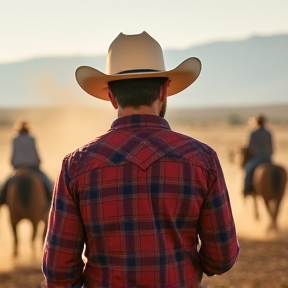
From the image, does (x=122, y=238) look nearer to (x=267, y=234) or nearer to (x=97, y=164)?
(x=97, y=164)

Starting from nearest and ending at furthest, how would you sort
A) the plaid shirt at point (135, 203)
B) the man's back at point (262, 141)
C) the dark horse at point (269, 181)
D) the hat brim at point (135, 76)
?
the plaid shirt at point (135, 203) < the hat brim at point (135, 76) < the man's back at point (262, 141) < the dark horse at point (269, 181)

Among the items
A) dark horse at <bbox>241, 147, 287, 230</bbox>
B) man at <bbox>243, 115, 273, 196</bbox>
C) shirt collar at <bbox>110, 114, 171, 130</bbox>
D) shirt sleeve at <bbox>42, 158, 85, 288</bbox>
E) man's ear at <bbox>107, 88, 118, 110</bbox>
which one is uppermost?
man's ear at <bbox>107, 88, 118, 110</bbox>

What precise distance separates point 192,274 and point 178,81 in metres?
0.78

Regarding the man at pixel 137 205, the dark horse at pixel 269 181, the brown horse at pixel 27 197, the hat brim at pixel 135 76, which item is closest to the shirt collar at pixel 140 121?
the man at pixel 137 205

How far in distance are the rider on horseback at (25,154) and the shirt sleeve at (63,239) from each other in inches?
307

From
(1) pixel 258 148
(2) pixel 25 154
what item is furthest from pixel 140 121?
(1) pixel 258 148

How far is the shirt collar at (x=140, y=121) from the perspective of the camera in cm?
271

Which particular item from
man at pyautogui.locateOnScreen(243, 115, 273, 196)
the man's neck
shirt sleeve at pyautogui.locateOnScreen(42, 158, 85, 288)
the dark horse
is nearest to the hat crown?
the man's neck

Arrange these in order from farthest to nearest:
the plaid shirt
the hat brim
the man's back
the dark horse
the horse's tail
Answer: the dark horse, the man's back, the horse's tail, the hat brim, the plaid shirt

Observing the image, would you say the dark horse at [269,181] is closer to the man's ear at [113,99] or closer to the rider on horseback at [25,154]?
the rider on horseback at [25,154]

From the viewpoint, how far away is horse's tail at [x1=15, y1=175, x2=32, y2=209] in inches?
411

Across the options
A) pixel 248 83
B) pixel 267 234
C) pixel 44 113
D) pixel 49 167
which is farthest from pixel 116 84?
pixel 248 83

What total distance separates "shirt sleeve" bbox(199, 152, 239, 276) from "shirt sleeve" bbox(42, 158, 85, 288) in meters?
0.44

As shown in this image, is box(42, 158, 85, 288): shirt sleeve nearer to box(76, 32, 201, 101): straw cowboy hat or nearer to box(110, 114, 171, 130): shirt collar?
box(110, 114, 171, 130): shirt collar
